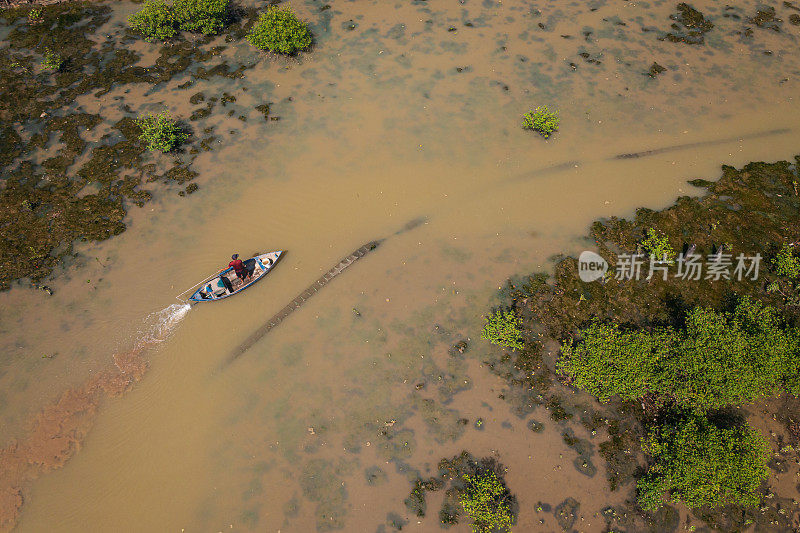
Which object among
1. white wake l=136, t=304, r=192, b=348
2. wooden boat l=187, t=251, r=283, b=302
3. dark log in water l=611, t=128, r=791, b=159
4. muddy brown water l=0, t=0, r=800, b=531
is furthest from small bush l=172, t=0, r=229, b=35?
dark log in water l=611, t=128, r=791, b=159

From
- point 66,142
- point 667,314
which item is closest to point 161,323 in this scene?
point 66,142

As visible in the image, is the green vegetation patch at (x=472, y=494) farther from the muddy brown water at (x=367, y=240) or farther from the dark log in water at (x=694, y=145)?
the dark log in water at (x=694, y=145)

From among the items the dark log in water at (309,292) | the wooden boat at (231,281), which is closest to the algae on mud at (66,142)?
the wooden boat at (231,281)

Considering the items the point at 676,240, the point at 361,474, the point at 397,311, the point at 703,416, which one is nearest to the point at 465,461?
the point at 361,474

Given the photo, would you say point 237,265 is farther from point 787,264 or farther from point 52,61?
point 787,264

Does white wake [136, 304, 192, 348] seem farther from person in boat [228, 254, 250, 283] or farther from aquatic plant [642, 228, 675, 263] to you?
aquatic plant [642, 228, 675, 263]

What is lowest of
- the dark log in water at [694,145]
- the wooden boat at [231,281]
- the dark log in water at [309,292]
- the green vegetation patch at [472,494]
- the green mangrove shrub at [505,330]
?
the green vegetation patch at [472,494]
